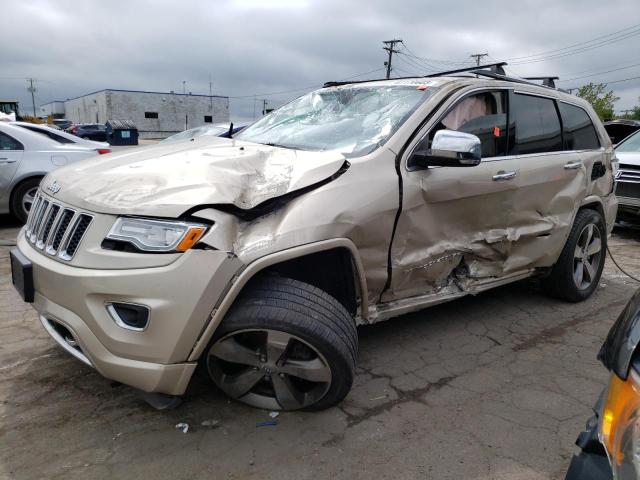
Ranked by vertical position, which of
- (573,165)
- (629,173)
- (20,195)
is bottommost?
(20,195)

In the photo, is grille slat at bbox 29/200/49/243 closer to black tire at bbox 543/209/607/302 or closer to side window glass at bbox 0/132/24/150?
black tire at bbox 543/209/607/302

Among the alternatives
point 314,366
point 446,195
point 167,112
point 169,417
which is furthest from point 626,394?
point 167,112

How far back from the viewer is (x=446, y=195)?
3.00 m

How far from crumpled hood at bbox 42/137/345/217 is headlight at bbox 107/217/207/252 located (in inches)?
1.9

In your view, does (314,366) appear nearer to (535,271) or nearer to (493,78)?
(535,271)

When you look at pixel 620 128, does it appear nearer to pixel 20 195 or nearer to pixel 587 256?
pixel 587 256

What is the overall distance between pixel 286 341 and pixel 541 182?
2.43 metres

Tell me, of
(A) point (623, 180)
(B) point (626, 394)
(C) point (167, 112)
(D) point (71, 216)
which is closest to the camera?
(B) point (626, 394)

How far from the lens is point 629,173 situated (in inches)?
282

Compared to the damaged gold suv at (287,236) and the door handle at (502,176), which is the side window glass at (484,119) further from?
the door handle at (502,176)

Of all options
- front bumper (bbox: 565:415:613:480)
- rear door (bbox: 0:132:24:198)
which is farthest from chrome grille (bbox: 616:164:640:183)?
rear door (bbox: 0:132:24:198)

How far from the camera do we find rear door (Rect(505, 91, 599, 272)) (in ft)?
11.8

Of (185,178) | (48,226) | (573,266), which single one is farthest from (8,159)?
(573,266)

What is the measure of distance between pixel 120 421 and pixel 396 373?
1592mm
